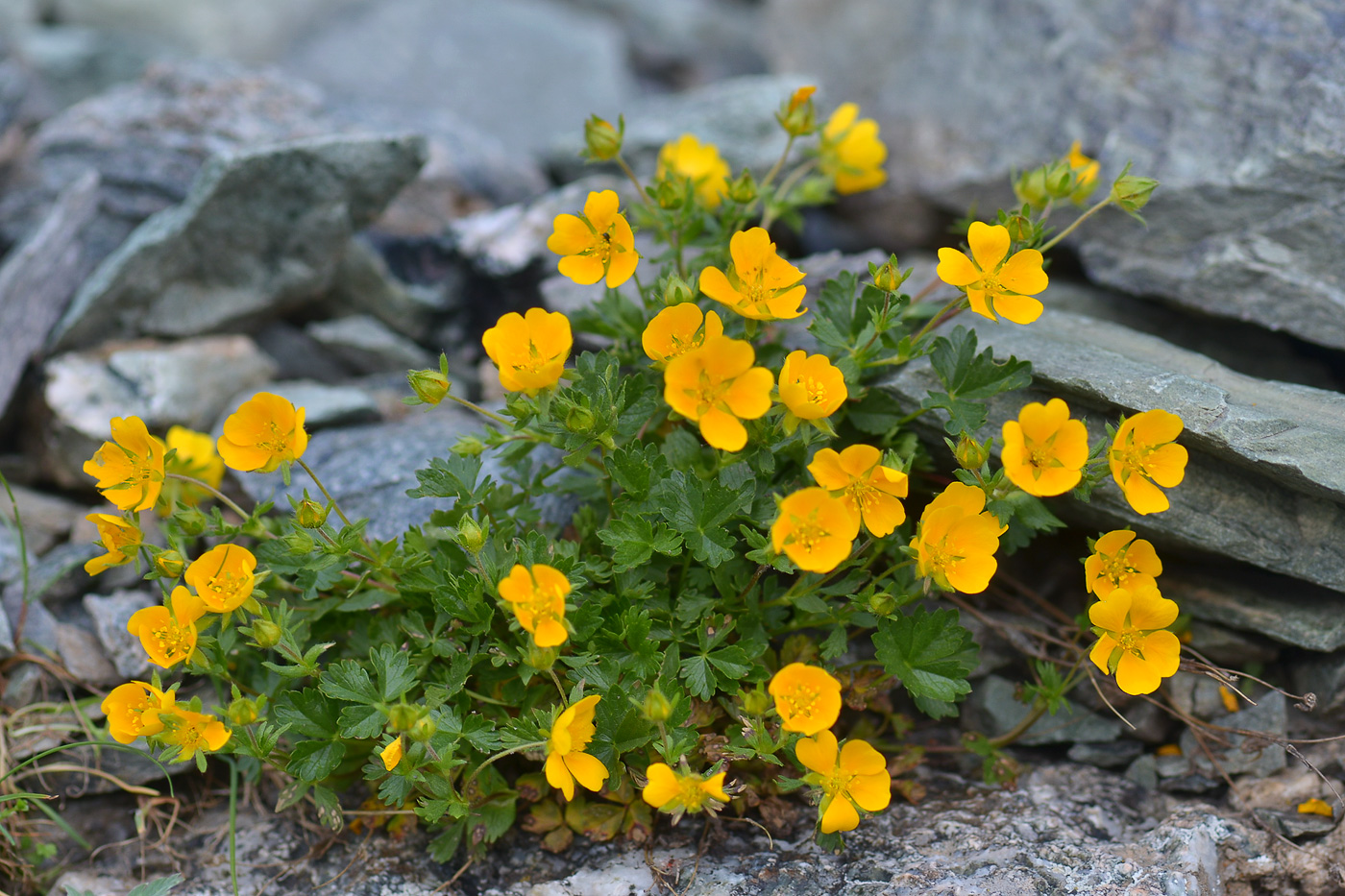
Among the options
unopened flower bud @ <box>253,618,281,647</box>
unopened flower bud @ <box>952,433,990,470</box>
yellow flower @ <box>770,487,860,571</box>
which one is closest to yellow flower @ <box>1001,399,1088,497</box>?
unopened flower bud @ <box>952,433,990,470</box>

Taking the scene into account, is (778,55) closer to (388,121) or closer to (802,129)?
(388,121)

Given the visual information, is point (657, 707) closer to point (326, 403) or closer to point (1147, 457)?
point (1147, 457)

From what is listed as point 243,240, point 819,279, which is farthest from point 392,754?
point 243,240

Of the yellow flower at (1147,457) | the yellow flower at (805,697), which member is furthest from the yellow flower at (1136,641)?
the yellow flower at (805,697)

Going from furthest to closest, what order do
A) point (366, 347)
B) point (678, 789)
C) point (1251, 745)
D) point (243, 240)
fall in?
point (366, 347) < point (243, 240) < point (1251, 745) < point (678, 789)

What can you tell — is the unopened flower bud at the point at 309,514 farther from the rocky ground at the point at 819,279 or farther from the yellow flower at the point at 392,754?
the rocky ground at the point at 819,279

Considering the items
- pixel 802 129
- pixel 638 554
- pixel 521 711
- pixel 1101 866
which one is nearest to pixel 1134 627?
pixel 1101 866
